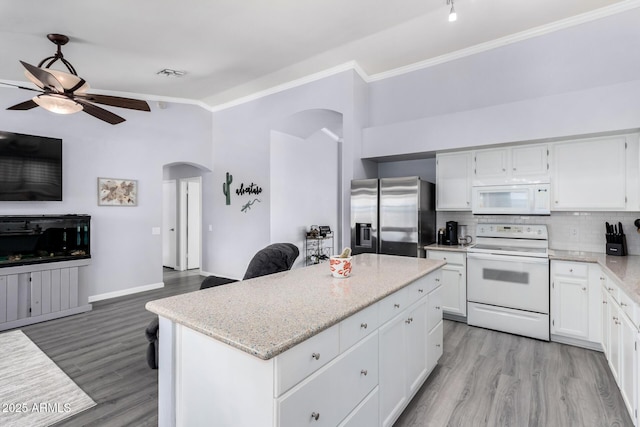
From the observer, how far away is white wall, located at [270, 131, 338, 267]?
5.58 m

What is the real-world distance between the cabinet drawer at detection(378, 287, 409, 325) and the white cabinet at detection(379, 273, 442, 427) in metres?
0.04

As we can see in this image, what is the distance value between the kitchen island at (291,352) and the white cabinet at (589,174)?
244 cm

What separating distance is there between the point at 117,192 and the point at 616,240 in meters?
6.48

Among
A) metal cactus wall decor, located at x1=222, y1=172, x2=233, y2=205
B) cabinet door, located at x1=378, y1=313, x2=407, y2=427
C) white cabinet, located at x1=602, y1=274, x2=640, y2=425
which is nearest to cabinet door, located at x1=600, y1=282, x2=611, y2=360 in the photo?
white cabinet, located at x1=602, y1=274, x2=640, y2=425

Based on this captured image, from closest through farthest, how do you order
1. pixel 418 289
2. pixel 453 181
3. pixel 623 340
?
pixel 623 340 → pixel 418 289 → pixel 453 181

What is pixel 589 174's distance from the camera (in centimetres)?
329

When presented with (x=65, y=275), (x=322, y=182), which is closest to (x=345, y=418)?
(x=65, y=275)

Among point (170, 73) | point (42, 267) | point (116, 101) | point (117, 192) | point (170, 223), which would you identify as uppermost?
point (170, 73)

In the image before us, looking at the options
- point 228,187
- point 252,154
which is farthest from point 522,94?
point 228,187

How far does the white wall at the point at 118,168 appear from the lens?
426cm

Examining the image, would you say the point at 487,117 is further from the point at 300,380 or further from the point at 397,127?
the point at 300,380

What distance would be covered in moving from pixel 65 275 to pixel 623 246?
6413mm

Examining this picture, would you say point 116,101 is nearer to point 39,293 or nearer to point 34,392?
point 39,293

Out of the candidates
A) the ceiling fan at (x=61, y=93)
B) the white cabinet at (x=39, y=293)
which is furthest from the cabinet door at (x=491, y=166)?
the white cabinet at (x=39, y=293)
